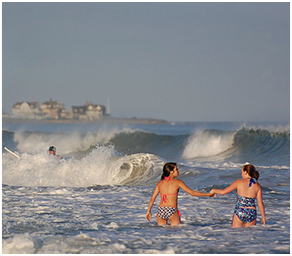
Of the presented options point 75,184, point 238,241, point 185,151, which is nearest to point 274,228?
point 238,241

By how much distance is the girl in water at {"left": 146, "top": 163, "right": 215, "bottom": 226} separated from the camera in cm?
736

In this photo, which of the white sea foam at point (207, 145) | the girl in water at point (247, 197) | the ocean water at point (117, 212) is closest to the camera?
the ocean water at point (117, 212)

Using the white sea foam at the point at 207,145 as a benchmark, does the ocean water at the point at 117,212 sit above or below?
below

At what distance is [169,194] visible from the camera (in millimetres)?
7359

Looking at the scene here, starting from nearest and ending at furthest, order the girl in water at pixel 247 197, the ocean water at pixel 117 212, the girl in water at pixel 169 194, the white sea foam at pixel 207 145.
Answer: the ocean water at pixel 117 212, the girl in water at pixel 247 197, the girl in water at pixel 169 194, the white sea foam at pixel 207 145

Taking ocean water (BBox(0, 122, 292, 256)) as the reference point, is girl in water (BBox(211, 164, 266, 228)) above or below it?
above

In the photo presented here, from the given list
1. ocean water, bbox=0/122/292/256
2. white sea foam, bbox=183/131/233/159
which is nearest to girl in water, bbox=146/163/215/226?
ocean water, bbox=0/122/292/256

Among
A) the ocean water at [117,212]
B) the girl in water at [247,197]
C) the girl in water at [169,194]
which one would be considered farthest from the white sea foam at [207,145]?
the girl in water at [247,197]

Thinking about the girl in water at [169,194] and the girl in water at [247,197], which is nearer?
the girl in water at [247,197]

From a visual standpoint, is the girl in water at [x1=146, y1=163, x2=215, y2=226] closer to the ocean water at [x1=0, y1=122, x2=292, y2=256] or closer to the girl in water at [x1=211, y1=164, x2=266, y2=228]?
the ocean water at [x1=0, y1=122, x2=292, y2=256]

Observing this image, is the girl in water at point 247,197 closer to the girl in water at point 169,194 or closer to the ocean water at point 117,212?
the ocean water at point 117,212

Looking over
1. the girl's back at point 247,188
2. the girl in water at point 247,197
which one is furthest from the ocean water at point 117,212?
the girl's back at point 247,188

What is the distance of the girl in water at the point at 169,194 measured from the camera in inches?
290

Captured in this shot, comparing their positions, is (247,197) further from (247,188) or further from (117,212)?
(117,212)
